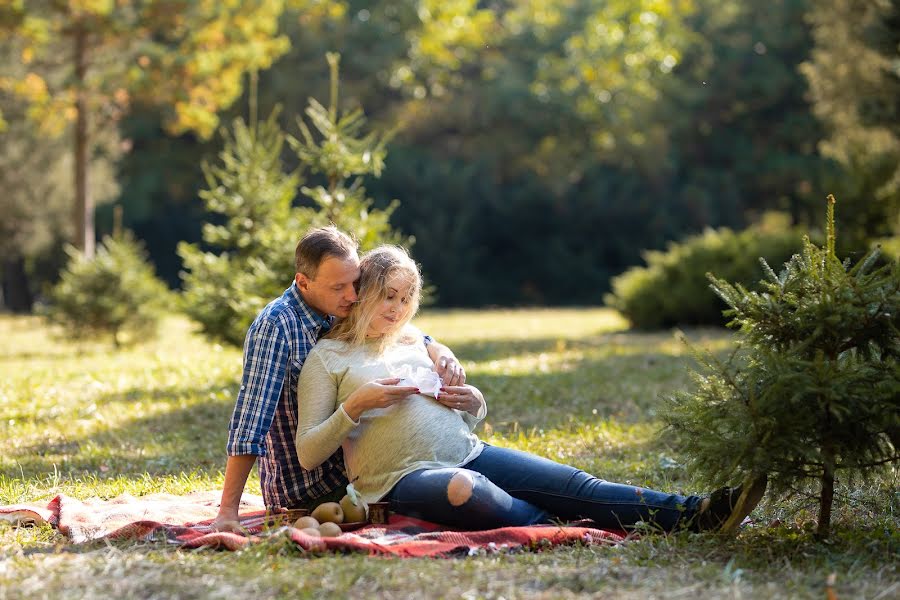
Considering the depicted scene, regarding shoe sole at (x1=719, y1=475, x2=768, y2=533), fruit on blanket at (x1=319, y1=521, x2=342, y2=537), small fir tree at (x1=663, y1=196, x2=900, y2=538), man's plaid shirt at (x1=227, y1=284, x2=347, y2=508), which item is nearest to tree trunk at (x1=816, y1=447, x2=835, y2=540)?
small fir tree at (x1=663, y1=196, x2=900, y2=538)

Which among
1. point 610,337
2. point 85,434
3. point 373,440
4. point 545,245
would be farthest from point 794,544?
point 545,245

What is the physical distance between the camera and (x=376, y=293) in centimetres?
436

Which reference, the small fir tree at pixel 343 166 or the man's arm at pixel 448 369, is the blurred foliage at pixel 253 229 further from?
the man's arm at pixel 448 369

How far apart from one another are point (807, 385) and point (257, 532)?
2.19m

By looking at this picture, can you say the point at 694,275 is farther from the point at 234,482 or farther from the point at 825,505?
the point at 234,482

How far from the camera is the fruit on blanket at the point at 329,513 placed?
434cm

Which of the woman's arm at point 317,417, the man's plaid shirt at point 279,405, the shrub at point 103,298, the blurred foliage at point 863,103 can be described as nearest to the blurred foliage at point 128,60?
the shrub at point 103,298

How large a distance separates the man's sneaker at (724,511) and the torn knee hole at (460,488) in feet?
2.92

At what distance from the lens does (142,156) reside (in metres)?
32.8

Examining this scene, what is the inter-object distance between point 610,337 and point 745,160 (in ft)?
63.5

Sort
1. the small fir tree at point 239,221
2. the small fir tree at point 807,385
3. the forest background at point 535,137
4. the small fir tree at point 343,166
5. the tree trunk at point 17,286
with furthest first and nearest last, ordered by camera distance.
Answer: the forest background at point 535,137
the tree trunk at point 17,286
the small fir tree at point 239,221
the small fir tree at point 343,166
the small fir tree at point 807,385

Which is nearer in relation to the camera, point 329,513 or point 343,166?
point 329,513

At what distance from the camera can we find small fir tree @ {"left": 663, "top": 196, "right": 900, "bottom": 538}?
3.90 metres

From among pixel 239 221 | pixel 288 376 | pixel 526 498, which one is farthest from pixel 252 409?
pixel 239 221
